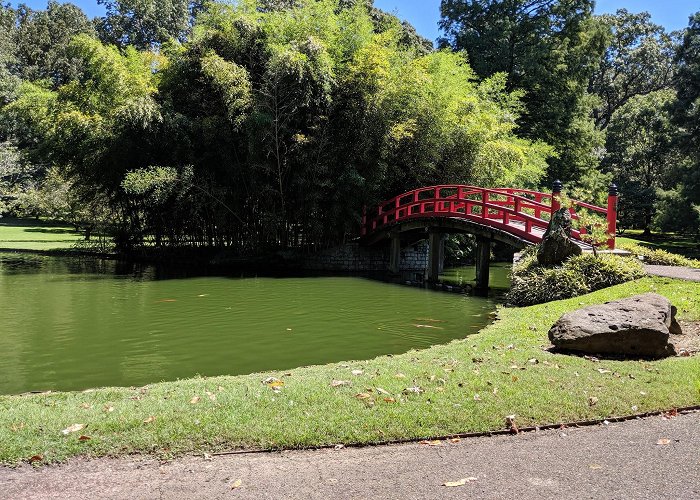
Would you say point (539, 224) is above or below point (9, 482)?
above

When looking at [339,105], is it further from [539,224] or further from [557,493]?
[557,493]

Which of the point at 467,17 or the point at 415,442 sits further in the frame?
the point at 467,17

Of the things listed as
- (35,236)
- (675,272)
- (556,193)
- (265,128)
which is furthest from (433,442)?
(35,236)

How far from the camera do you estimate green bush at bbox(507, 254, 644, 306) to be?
11.6 m

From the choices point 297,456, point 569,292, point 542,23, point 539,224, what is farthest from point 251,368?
point 542,23

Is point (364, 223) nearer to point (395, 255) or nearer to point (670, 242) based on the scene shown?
point (395, 255)

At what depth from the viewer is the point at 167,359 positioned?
8.16m

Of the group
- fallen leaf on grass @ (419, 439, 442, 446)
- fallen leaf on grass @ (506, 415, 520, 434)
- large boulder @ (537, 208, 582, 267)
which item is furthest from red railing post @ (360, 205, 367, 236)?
fallen leaf on grass @ (419, 439, 442, 446)

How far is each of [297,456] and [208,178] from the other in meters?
17.5

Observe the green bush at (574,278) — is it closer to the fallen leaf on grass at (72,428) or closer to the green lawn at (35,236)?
the fallen leaf on grass at (72,428)

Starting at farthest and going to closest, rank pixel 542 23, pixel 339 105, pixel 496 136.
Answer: pixel 542 23
pixel 496 136
pixel 339 105

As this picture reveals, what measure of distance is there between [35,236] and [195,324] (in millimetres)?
28050

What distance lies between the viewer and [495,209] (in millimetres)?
16594

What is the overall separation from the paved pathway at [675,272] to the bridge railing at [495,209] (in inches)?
48.3
